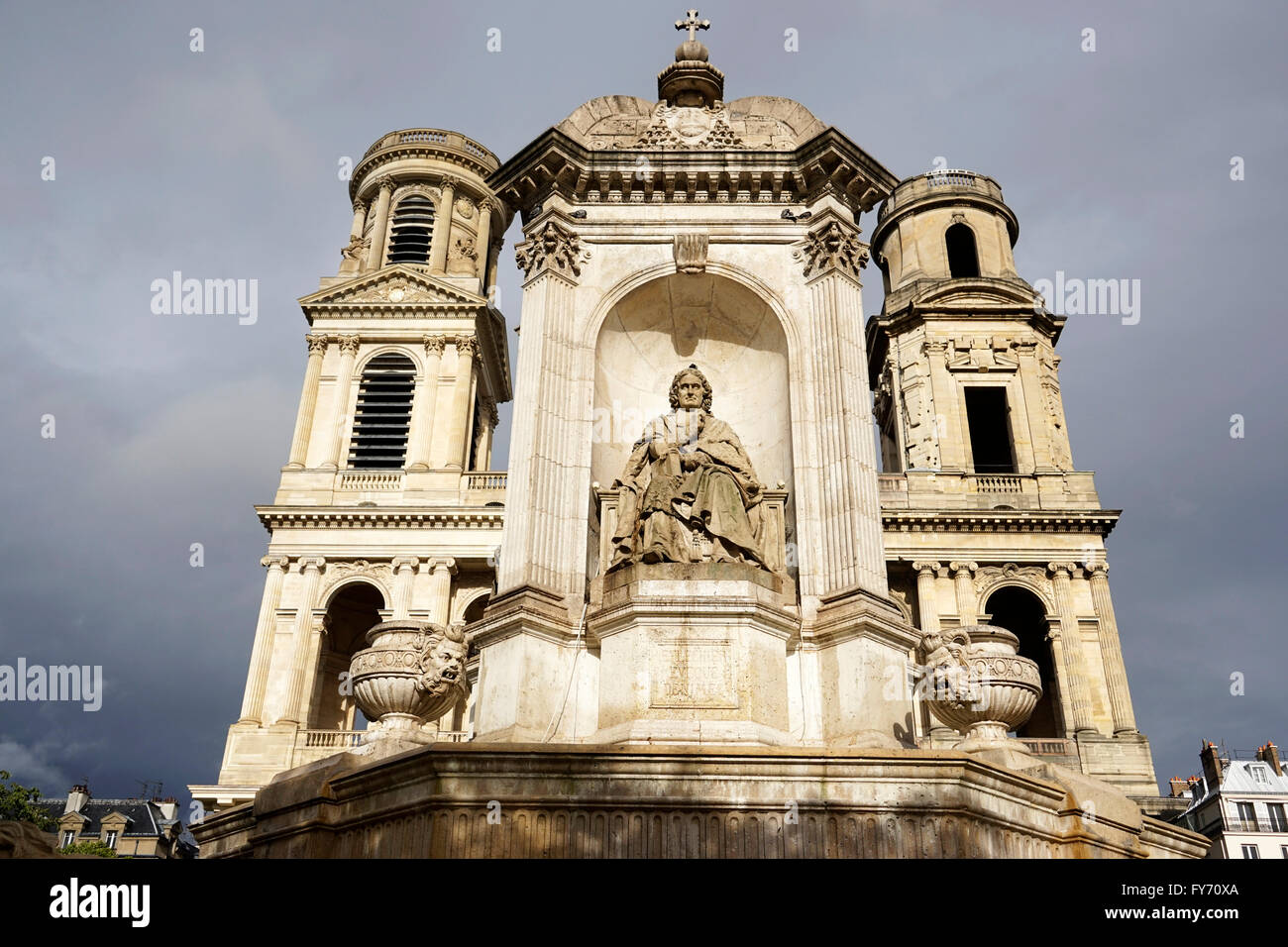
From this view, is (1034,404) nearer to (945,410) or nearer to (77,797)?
(945,410)

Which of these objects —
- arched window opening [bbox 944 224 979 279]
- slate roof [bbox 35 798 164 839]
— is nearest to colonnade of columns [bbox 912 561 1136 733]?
arched window opening [bbox 944 224 979 279]

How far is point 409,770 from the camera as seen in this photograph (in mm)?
8586

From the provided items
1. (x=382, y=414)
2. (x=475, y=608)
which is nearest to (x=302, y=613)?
(x=475, y=608)

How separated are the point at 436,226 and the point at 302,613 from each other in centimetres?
2009

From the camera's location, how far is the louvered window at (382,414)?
4253cm

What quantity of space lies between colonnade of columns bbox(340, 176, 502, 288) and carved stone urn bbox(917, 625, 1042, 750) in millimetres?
40064

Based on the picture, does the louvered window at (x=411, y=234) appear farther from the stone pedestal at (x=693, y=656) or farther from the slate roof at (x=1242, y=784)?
the slate roof at (x=1242, y=784)

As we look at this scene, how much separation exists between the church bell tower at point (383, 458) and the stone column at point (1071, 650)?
20840 mm

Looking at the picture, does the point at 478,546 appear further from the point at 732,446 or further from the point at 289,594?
the point at 732,446

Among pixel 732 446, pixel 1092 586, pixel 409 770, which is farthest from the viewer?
pixel 1092 586

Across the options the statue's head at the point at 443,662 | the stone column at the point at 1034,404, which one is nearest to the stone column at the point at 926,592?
the stone column at the point at 1034,404

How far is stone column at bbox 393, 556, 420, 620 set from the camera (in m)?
37.9
